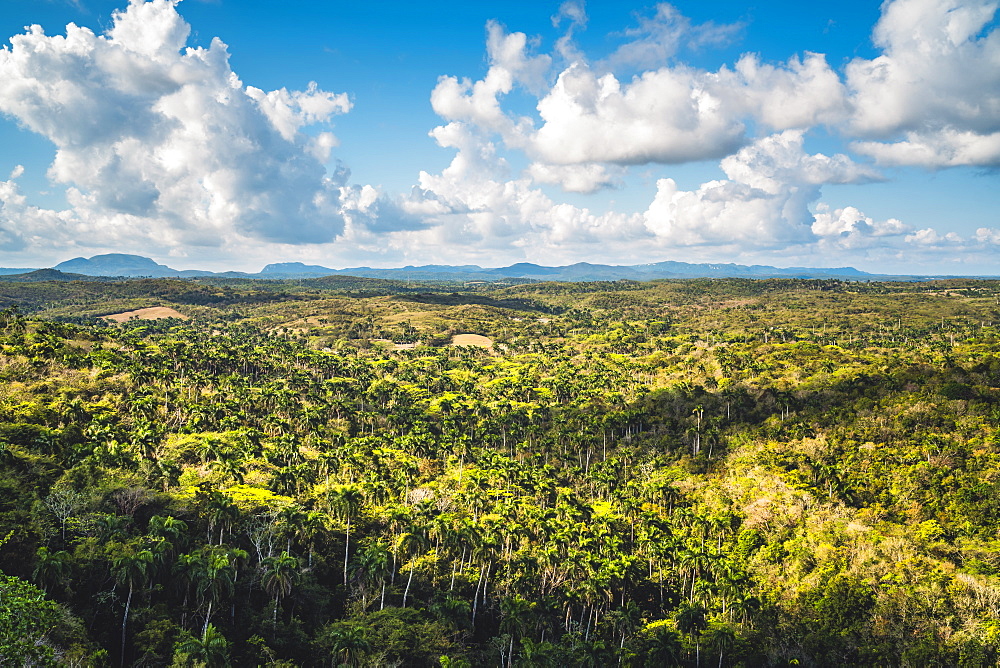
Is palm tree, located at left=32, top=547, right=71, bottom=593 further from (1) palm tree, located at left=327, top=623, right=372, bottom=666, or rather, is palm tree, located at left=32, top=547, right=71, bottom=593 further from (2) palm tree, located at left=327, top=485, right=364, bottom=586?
(2) palm tree, located at left=327, top=485, right=364, bottom=586

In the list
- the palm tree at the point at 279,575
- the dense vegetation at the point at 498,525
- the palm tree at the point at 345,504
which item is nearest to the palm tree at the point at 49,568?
the dense vegetation at the point at 498,525

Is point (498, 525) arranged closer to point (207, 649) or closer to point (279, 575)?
point (279, 575)

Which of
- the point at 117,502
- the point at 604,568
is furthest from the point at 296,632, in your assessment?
the point at 604,568

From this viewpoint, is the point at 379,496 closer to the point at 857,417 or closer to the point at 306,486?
the point at 306,486

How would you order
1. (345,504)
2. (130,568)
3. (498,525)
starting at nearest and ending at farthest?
(130,568), (345,504), (498,525)

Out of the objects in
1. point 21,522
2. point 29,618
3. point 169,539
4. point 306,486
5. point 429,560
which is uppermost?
point 29,618

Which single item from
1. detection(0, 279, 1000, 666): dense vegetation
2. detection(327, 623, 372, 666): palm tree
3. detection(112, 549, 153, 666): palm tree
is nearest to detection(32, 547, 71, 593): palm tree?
detection(0, 279, 1000, 666): dense vegetation

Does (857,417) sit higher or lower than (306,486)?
higher

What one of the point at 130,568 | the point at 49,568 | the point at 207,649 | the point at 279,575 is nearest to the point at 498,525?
the point at 279,575
